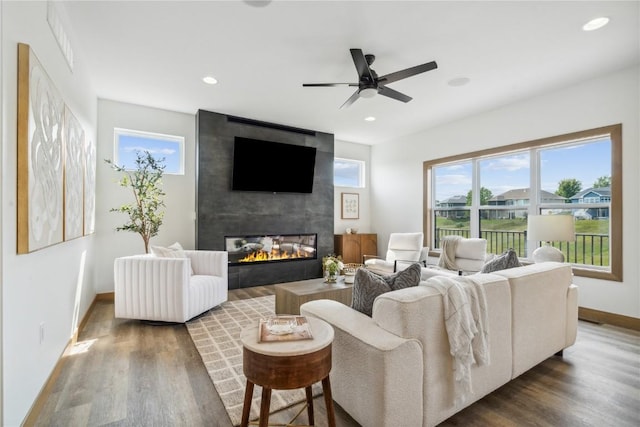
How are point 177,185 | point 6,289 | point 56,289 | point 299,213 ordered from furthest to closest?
point 299,213
point 177,185
point 56,289
point 6,289

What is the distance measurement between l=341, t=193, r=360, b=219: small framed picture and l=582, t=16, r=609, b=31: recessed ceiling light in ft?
14.8

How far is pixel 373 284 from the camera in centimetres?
179

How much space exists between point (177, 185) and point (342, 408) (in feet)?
13.6

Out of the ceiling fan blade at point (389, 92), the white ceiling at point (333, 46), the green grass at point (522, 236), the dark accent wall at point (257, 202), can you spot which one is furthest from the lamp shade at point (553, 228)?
the dark accent wall at point (257, 202)

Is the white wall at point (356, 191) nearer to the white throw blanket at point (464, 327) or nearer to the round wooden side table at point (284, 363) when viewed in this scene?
the white throw blanket at point (464, 327)

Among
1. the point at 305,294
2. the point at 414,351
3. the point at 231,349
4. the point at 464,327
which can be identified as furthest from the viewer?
the point at 305,294

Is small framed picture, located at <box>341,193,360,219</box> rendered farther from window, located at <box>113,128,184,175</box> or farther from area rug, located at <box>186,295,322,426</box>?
window, located at <box>113,128,184,175</box>

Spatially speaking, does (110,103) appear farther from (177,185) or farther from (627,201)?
(627,201)

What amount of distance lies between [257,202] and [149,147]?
6.07ft

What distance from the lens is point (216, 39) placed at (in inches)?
109

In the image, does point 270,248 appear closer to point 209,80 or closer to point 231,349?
point 231,349

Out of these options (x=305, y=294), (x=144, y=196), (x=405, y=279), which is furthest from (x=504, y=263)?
(x=144, y=196)

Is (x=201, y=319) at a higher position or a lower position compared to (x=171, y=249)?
lower

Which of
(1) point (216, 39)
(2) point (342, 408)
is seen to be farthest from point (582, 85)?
(2) point (342, 408)
